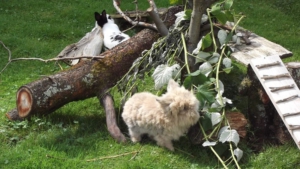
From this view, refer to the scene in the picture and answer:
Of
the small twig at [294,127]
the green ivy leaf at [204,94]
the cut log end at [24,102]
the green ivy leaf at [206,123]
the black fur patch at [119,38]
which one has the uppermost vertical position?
the black fur patch at [119,38]

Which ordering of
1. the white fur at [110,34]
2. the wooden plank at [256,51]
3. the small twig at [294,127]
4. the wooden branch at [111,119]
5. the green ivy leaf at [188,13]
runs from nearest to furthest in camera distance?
the small twig at [294,127]
the wooden branch at [111,119]
the green ivy leaf at [188,13]
the wooden plank at [256,51]
the white fur at [110,34]

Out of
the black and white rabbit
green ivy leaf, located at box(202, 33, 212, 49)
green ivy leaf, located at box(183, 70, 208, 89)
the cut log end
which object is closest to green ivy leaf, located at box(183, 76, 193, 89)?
green ivy leaf, located at box(183, 70, 208, 89)

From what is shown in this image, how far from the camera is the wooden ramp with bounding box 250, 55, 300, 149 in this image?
4898 millimetres

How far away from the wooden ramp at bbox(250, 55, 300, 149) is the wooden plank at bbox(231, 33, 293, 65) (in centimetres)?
43

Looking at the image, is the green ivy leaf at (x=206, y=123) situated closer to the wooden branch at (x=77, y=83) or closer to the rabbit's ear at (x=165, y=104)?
the rabbit's ear at (x=165, y=104)

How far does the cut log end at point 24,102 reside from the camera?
5.73m

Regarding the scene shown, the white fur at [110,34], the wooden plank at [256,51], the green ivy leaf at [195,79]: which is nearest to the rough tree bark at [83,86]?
the green ivy leaf at [195,79]

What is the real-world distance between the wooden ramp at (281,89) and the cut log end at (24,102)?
9.37ft

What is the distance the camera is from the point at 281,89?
5203 millimetres

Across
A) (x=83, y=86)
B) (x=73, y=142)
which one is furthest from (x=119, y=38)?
(x=73, y=142)

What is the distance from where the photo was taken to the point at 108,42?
8.03 m

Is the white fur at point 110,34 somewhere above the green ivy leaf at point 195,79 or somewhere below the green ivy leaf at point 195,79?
above

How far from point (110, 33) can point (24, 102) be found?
2867 mm

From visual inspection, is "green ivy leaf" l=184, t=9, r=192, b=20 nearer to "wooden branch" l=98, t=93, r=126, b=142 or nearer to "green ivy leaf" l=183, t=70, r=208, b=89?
"green ivy leaf" l=183, t=70, r=208, b=89
